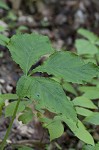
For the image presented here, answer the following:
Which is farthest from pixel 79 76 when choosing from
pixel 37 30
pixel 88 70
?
pixel 37 30

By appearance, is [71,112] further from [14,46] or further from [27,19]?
[27,19]

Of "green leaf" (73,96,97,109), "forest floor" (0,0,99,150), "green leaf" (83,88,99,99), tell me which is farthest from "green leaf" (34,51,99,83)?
"forest floor" (0,0,99,150)

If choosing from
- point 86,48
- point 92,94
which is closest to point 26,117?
point 92,94

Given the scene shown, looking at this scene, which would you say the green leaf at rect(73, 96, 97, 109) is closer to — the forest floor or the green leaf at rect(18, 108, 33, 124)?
the green leaf at rect(18, 108, 33, 124)

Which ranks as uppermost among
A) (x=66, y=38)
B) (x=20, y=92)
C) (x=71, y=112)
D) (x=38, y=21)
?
(x=38, y=21)

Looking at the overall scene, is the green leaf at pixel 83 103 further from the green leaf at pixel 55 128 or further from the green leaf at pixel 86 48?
the green leaf at pixel 86 48

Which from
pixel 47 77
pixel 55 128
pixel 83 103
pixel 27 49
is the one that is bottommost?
pixel 55 128

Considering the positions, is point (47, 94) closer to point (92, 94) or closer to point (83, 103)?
point (83, 103)
